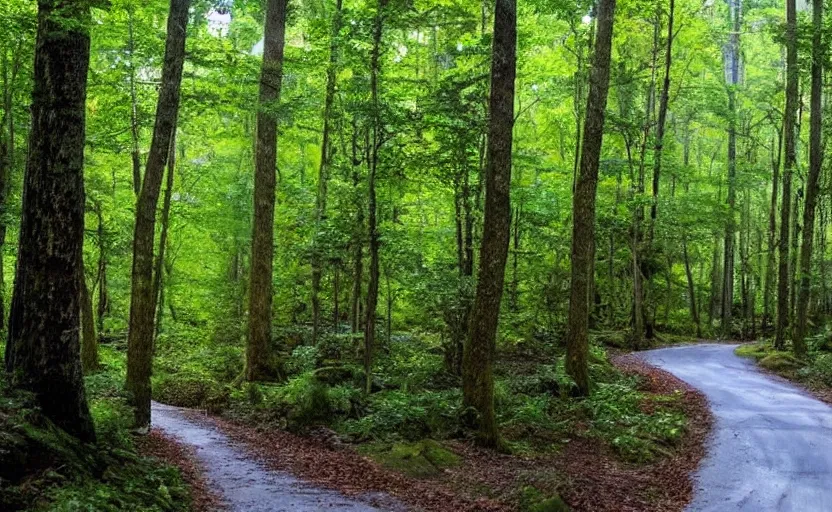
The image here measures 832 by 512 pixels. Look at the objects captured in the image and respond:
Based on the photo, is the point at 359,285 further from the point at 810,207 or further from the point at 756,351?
the point at 756,351

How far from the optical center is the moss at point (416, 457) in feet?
28.3

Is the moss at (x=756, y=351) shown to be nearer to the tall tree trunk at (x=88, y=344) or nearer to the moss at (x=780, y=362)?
the moss at (x=780, y=362)

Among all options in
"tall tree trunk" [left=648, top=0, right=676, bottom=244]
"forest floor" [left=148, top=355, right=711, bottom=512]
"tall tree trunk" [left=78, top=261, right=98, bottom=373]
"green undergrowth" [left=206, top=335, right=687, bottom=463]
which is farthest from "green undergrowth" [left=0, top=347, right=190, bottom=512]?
"tall tree trunk" [left=648, top=0, right=676, bottom=244]

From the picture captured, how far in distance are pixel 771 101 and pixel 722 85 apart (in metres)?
5.49

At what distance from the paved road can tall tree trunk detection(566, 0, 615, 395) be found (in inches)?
121

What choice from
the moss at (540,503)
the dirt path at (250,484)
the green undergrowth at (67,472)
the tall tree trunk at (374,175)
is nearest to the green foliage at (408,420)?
the tall tree trunk at (374,175)

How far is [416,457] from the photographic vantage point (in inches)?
354

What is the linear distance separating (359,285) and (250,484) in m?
7.23

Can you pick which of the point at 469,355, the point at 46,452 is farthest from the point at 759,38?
the point at 46,452

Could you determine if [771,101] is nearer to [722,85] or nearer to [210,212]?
[722,85]

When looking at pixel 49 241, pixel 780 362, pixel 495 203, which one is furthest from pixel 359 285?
pixel 780 362

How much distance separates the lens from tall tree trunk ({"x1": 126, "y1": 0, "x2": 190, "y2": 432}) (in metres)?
Answer: 9.34

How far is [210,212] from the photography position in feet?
68.3

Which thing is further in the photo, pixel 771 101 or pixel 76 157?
pixel 771 101
